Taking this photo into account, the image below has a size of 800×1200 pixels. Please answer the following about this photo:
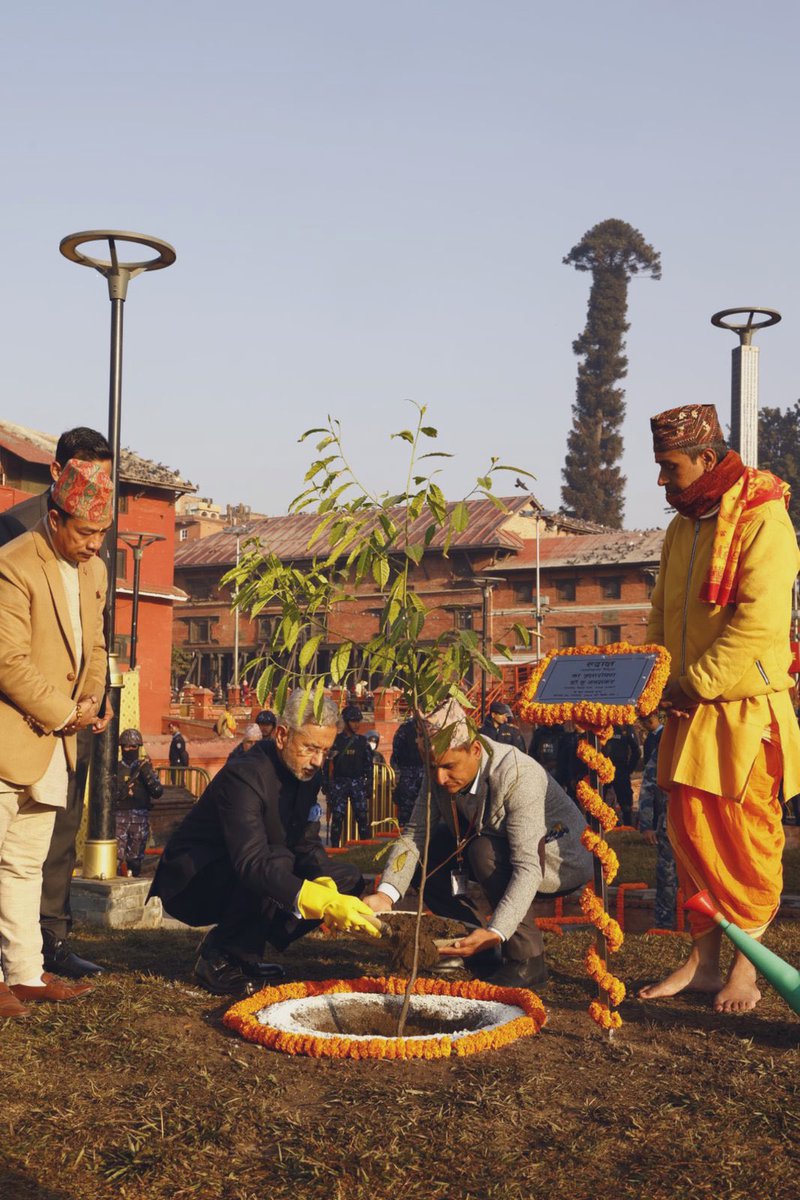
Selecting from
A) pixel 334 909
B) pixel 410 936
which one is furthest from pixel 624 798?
pixel 334 909

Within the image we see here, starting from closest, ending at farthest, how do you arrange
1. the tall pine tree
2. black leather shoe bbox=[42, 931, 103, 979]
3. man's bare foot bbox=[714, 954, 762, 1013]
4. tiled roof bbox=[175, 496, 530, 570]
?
man's bare foot bbox=[714, 954, 762, 1013]
black leather shoe bbox=[42, 931, 103, 979]
tiled roof bbox=[175, 496, 530, 570]
the tall pine tree

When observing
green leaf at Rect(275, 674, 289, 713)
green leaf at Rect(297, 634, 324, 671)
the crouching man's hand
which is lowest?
the crouching man's hand

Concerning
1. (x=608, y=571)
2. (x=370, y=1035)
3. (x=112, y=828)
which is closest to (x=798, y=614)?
Answer: (x=608, y=571)

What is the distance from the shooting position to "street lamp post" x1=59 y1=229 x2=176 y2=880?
723 cm

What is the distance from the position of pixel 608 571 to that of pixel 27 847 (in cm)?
4780

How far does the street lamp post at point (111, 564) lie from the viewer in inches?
285

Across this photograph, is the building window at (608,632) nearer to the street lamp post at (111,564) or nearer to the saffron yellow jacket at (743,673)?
the street lamp post at (111,564)

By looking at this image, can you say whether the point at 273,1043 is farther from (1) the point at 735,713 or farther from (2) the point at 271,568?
(1) the point at 735,713

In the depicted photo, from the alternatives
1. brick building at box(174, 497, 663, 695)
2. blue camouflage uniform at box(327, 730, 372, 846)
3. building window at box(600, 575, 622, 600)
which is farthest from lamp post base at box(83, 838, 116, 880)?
building window at box(600, 575, 622, 600)

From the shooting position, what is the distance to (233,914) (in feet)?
16.8

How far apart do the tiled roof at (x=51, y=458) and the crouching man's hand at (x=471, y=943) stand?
111 feet

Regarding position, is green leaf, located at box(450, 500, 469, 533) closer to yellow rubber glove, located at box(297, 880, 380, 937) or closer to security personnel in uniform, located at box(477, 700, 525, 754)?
yellow rubber glove, located at box(297, 880, 380, 937)

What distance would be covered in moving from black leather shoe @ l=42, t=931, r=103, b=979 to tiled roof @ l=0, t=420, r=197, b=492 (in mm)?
32773

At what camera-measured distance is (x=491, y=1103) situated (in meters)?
3.56
